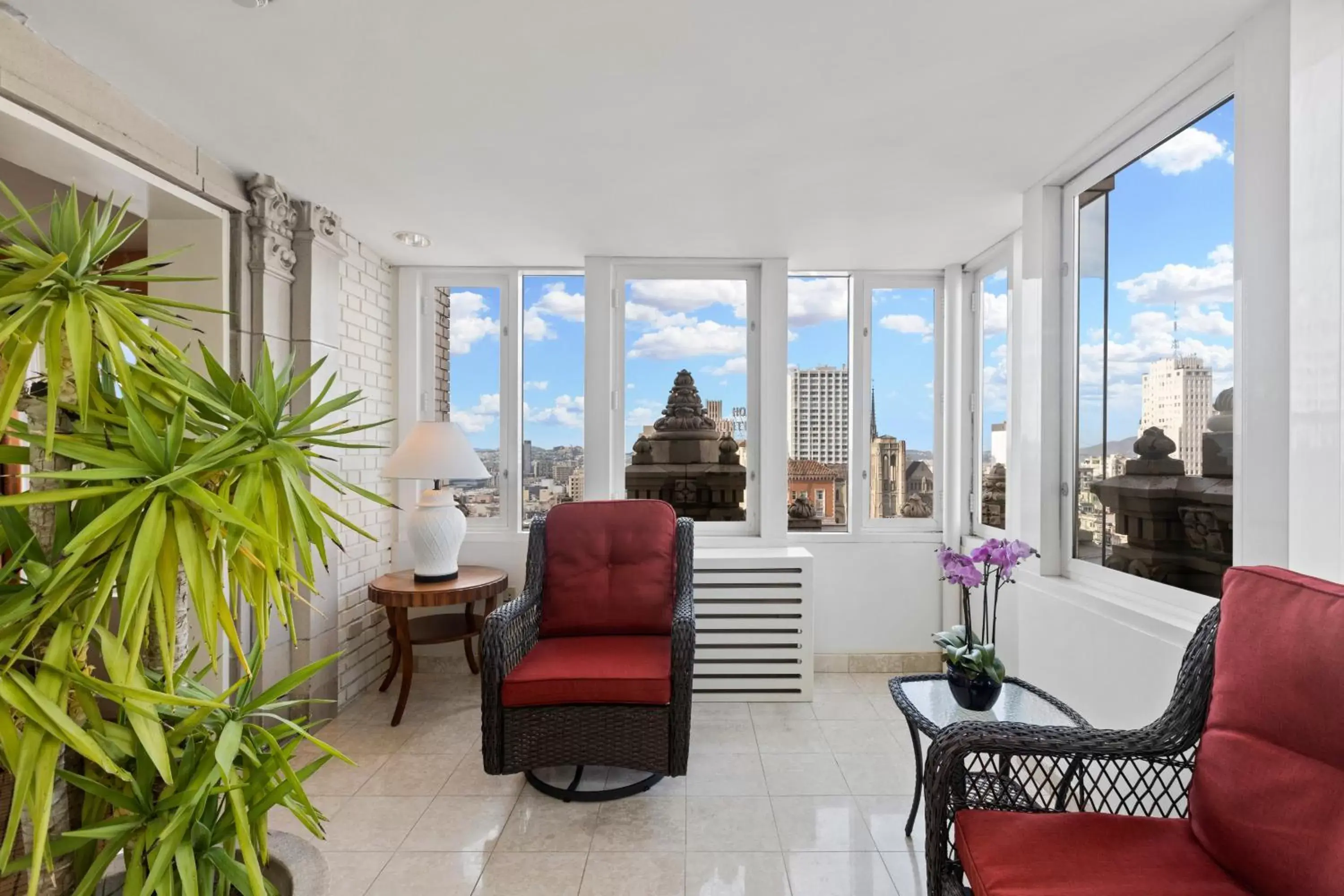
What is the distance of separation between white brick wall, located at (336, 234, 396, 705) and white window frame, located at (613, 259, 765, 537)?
1.26 m

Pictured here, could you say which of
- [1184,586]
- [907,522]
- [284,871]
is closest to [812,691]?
[907,522]

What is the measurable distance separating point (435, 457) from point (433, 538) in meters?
0.40

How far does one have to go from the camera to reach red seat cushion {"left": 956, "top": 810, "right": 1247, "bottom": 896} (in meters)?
1.15

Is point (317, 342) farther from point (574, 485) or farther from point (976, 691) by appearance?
point (976, 691)

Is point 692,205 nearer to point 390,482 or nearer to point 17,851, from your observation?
point 390,482

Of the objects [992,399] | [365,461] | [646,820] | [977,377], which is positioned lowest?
[646,820]

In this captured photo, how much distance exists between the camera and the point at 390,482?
3.75 meters

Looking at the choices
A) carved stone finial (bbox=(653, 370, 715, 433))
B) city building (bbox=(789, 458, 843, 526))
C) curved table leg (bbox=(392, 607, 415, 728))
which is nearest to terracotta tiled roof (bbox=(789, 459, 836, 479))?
city building (bbox=(789, 458, 843, 526))

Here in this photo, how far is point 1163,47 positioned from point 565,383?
3.01 m

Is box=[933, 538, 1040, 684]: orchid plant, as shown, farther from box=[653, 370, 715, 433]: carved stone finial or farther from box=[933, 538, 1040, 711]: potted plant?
box=[653, 370, 715, 433]: carved stone finial

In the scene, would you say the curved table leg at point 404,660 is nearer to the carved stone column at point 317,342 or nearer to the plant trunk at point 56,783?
the carved stone column at point 317,342

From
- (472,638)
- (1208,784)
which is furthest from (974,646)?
(472,638)

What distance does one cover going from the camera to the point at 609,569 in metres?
2.91

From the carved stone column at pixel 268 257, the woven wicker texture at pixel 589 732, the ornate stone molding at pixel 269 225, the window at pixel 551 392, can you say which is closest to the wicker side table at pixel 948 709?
the woven wicker texture at pixel 589 732
